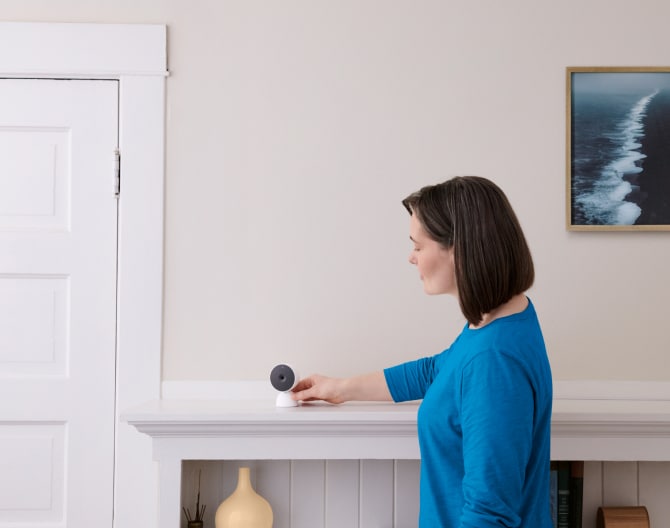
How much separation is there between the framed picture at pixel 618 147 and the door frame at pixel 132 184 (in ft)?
3.95

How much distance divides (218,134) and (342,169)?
0.38 metres

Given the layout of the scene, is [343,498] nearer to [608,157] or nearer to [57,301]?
[57,301]

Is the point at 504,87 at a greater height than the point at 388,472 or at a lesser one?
greater

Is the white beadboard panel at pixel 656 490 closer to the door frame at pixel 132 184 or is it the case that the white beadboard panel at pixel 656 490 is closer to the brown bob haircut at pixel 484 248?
the brown bob haircut at pixel 484 248

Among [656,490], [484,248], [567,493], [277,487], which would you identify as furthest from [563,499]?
Answer: [484,248]

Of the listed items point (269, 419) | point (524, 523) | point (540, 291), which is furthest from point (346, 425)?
point (540, 291)

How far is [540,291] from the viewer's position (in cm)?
229

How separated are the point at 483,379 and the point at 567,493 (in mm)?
956

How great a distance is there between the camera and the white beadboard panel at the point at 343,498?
226 centimetres

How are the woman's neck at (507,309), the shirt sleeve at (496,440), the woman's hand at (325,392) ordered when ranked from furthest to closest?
the woman's hand at (325,392) → the woman's neck at (507,309) → the shirt sleeve at (496,440)

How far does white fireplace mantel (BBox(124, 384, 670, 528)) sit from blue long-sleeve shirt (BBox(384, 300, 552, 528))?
38cm

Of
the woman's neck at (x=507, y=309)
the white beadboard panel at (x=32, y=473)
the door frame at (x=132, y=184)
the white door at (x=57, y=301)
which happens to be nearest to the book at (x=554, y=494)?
the woman's neck at (x=507, y=309)

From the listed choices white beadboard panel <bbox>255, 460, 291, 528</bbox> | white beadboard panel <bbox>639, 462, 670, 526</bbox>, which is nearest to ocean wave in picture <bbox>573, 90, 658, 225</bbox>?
white beadboard panel <bbox>639, 462, 670, 526</bbox>

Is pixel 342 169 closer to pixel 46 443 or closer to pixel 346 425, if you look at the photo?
pixel 346 425
